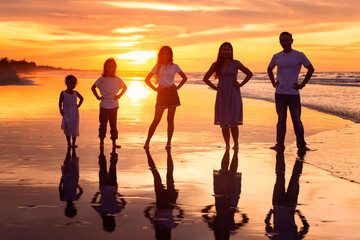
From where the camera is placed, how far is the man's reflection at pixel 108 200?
4.85 metres

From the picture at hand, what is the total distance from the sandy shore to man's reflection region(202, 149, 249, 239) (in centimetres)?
4

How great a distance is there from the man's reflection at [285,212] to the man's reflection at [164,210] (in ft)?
3.00

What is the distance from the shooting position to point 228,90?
31.9 ft

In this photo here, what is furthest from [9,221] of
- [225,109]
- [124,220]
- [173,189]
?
[225,109]

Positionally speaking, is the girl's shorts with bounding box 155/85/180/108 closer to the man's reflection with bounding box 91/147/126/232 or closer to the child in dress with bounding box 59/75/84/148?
the child in dress with bounding box 59/75/84/148

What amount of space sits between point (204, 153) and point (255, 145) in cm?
152

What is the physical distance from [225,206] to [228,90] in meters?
4.58

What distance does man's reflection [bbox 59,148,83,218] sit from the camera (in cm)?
533

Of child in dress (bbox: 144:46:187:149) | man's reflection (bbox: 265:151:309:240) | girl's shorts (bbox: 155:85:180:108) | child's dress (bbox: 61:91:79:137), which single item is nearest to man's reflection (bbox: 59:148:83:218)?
child's dress (bbox: 61:91:79:137)

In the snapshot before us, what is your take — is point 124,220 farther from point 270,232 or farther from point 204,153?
point 204,153

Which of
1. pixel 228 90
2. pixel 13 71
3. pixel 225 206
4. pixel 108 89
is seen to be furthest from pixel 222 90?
pixel 13 71

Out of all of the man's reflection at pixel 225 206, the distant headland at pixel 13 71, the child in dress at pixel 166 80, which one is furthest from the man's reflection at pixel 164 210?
the distant headland at pixel 13 71

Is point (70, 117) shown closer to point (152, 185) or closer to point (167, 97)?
point (167, 97)

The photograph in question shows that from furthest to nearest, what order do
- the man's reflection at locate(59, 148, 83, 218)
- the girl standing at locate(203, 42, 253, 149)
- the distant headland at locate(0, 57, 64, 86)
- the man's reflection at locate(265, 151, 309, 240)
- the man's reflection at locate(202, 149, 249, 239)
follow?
Answer: the distant headland at locate(0, 57, 64, 86), the girl standing at locate(203, 42, 253, 149), the man's reflection at locate(59, 148, 83, 218), the man's reflection at locate(202, 149, 249, 239), the man's reflection at locate(265, 151, 309, 240)
